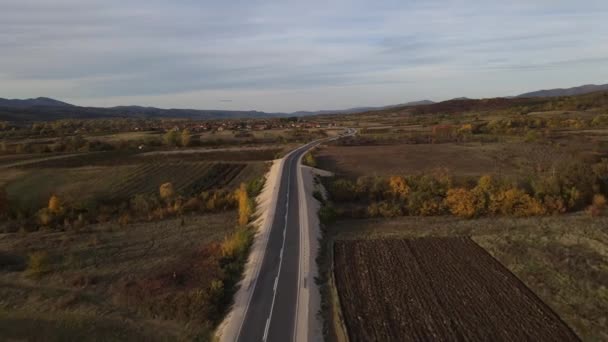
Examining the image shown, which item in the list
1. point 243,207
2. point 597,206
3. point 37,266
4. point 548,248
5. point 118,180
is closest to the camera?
point 37,266

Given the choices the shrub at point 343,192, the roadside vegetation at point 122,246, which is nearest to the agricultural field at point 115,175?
the roadside vegetation at point 122,246

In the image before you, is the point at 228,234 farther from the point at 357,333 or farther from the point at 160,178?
the point at 160,178

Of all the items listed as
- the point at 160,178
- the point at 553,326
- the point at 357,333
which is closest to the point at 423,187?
the point at 553,326

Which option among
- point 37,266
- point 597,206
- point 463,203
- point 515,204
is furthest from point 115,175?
Answer: point 597,206

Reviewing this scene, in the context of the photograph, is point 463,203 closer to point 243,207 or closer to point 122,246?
point 243,207

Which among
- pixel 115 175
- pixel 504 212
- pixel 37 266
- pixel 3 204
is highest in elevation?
pixel 115 175

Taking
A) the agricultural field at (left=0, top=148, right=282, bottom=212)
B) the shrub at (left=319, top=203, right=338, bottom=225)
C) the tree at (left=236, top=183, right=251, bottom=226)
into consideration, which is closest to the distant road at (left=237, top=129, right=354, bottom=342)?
the shrub at (left=319, top=203, right=338, bottom=225)
